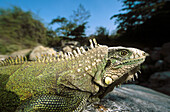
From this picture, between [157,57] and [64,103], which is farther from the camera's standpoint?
[157,57]

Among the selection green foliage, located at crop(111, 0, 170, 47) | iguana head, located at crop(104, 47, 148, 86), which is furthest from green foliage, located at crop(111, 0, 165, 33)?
iguana head, located at crop(104, 47, 148, 86)

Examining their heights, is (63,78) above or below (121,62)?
below

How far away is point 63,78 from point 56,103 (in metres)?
0.35

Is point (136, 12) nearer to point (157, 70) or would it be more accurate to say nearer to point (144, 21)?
point (144, 21)

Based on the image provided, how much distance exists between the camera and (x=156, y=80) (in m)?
7.67

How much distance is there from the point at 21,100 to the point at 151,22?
14.2 metres

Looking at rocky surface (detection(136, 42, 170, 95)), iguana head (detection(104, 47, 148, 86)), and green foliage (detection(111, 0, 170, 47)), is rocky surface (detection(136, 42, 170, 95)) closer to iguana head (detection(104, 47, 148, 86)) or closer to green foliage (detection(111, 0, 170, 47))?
green foliage (detection(111, 0, 170, 47))

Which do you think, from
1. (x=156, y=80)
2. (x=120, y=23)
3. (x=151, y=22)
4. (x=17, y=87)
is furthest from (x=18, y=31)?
A: (x=151, y=22)

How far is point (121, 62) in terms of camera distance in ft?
4.78

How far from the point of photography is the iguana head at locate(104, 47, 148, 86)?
1.43 meters

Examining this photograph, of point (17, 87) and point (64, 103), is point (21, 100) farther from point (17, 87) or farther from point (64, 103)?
point (64, 103)

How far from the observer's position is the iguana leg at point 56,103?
109 centimetres

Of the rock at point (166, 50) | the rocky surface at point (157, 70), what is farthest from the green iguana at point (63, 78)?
the rock at point (166, 50)

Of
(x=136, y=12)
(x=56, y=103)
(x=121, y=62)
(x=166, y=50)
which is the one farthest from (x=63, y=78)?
(x=166, y=50)
